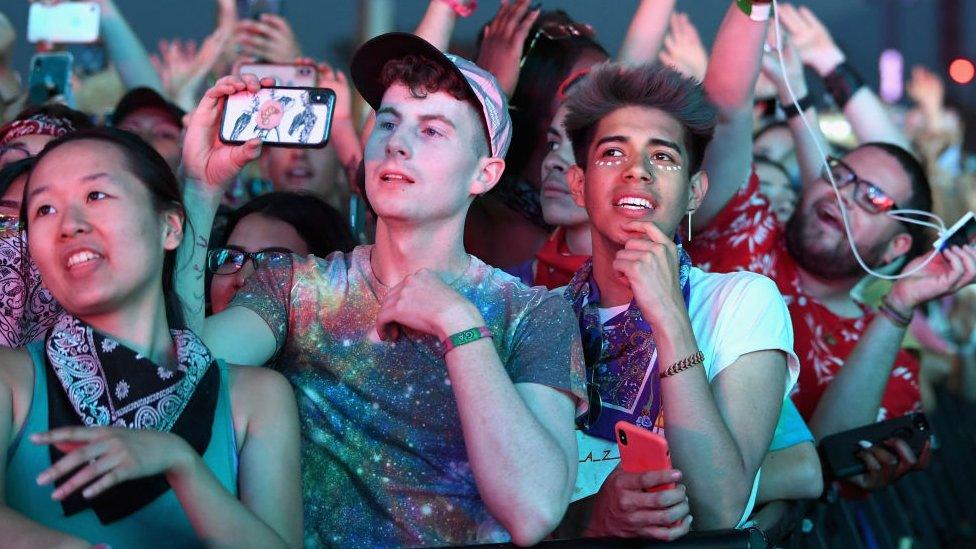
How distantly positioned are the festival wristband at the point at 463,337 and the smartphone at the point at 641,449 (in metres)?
0.33

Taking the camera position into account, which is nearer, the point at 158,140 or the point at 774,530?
the point at 774,530

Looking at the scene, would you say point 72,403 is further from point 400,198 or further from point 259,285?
point 400,198

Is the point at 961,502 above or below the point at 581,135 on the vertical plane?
below

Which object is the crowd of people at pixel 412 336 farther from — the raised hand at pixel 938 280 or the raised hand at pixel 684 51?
the raised hand at pixel 684 51

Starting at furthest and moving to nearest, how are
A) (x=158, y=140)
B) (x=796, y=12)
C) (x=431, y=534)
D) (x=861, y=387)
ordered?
(x=796, y=12) → (x=158, y=140) → (x=861, y=387) → (x=431, y=534)

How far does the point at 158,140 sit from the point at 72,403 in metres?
2.62

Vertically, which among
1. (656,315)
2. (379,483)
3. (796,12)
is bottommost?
(379,483)

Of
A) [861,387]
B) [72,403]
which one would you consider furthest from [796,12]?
[72,403]

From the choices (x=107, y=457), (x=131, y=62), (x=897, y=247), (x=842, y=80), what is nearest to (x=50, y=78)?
(x=131, y=62)

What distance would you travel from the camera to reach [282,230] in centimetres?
360

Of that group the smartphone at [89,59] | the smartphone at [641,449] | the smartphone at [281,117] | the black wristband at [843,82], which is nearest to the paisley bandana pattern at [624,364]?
the smartphone at [641,449]

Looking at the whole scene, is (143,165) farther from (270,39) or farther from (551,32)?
(270,39)

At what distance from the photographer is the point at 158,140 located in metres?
4.71

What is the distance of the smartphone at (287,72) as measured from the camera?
387 cm
